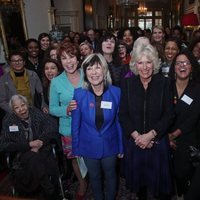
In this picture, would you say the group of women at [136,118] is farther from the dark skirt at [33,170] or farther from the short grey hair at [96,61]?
the dark skirt at [33,170]

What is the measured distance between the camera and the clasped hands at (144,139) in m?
2.35

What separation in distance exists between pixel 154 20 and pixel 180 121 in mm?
22084

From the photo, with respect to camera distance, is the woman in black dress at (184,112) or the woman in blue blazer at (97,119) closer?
the woman in blue blazer at (97,119)

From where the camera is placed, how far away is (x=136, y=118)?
2.39 metres

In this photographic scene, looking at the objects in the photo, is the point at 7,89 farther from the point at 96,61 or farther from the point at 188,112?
the point at 188,112

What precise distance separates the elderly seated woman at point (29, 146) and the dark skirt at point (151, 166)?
0.88 metres

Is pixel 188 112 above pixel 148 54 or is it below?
below

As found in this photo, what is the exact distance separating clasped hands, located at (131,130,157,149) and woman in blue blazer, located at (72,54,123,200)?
0.68 ft

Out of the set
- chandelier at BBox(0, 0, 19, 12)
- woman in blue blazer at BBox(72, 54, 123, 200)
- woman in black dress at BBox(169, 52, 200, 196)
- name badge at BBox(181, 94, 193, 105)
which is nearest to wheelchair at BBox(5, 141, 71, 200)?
woman in blue blazer at BBox(72, 54, 123, 200)

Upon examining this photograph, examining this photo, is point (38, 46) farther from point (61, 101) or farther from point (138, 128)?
point (138, 128)

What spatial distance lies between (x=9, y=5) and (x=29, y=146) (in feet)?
13.9

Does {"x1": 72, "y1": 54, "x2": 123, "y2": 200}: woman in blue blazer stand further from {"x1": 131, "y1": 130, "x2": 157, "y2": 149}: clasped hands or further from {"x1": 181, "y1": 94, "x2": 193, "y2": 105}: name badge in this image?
{"x1": 181, "y1": 94, "x2": 193, "y2": 105}: name badge

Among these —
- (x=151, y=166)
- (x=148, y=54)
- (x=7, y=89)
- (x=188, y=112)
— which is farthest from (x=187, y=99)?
(x=7, y=89)

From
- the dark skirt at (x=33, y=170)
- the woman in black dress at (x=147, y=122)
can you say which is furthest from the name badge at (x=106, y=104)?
the dark skirt at (x=33, y=170)
